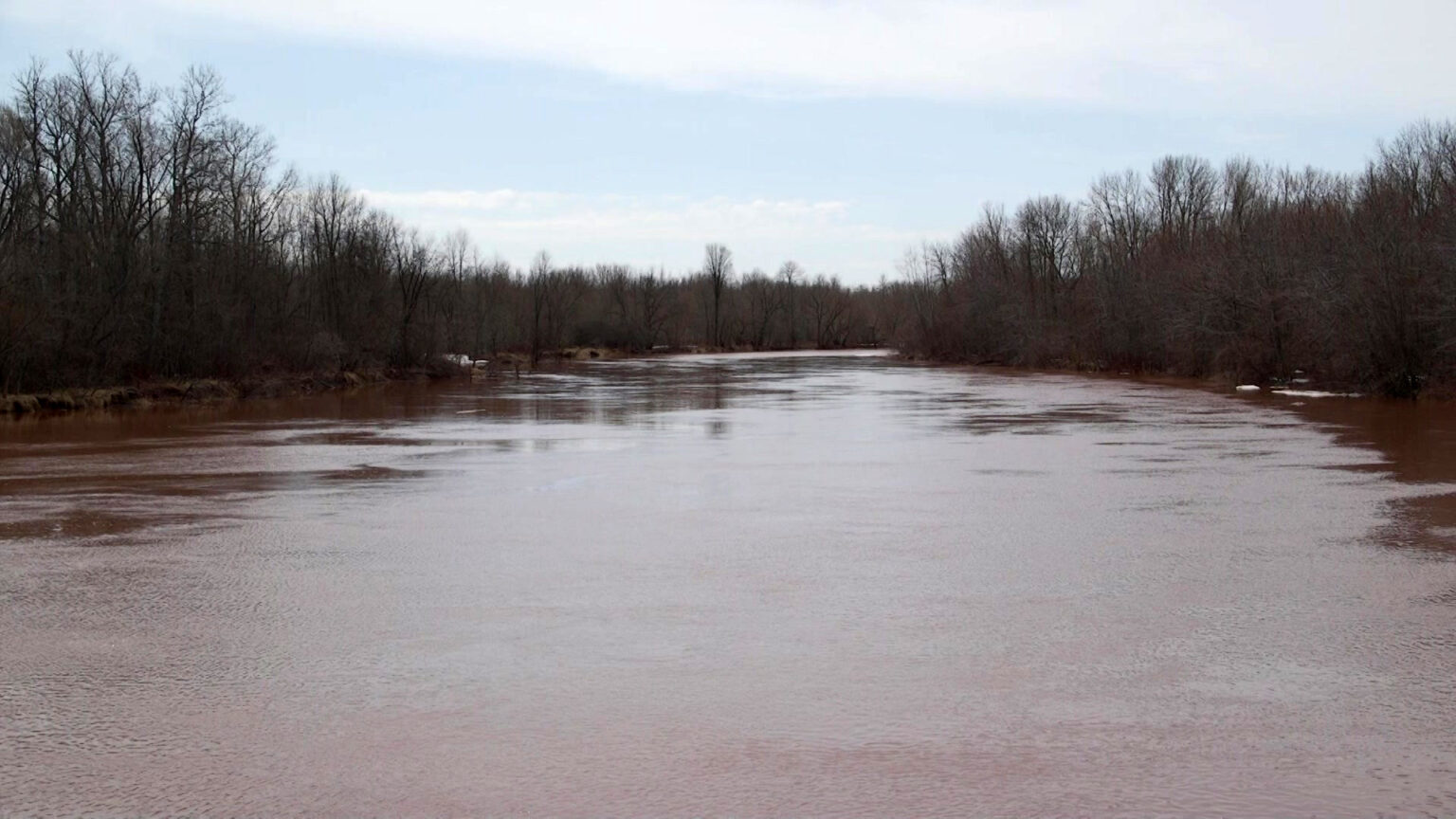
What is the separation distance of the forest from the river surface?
18.9 meters

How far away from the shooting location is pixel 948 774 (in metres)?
5.36

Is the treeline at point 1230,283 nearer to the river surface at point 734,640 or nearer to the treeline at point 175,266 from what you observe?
the river surface at point 734,640

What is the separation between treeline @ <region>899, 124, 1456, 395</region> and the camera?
33.8 metres

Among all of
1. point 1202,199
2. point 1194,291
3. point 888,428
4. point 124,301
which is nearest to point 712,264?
point 1202,199

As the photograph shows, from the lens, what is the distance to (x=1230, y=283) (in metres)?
45.8

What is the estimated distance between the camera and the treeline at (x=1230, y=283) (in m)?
33.8

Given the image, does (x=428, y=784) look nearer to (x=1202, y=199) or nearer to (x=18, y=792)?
(x=18, y=792)

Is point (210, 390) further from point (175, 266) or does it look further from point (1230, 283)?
point (1230, 283)

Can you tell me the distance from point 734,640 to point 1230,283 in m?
43.0

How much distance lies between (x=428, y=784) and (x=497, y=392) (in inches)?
1557

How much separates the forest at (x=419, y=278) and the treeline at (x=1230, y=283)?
11 centimetres

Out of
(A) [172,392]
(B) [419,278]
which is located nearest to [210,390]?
(A) [172,392]

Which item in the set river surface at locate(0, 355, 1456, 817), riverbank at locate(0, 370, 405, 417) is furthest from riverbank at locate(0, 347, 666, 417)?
river surface at locate(0, 355, 1456, 817)

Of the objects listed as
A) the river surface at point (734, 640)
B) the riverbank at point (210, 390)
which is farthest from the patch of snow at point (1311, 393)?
the riverbank at point (210, 390)
